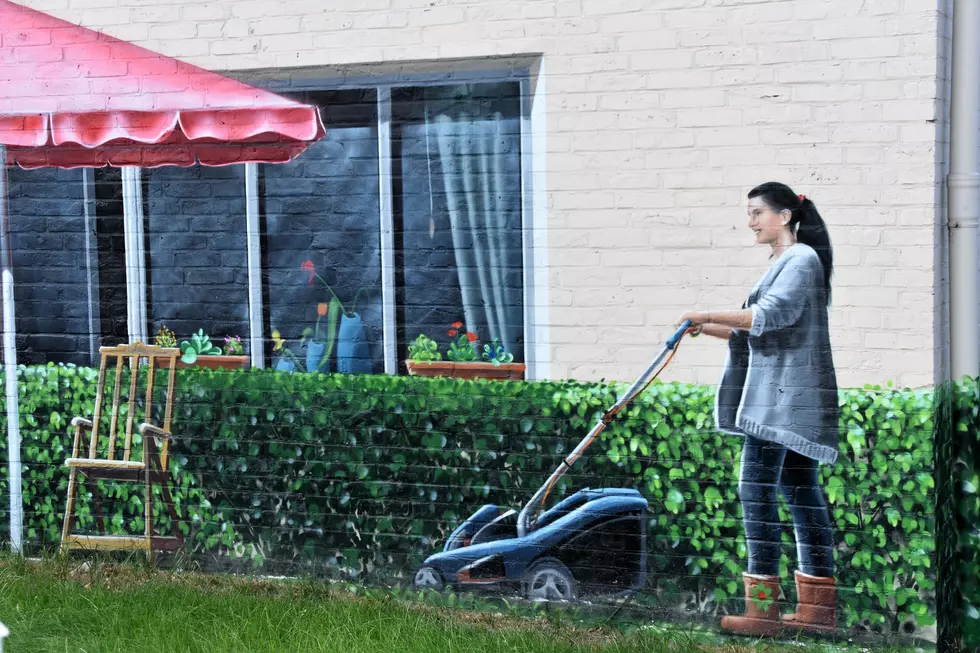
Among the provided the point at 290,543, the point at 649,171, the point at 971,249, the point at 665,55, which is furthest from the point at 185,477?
the point at 971,249

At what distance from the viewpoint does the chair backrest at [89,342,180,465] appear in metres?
4.58

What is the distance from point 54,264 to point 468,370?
205 cm

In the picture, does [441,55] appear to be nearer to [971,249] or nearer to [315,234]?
[315,234]

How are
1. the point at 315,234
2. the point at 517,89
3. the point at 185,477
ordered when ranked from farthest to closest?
the point at 185,477, the point at 315,234, the point at 517,89

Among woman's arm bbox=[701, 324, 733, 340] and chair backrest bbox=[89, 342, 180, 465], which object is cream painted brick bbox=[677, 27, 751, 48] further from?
chair backrest bbox=[89, 342, 180, 465]

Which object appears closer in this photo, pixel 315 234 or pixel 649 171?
pixel 649 171

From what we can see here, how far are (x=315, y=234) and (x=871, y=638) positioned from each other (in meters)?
2.72

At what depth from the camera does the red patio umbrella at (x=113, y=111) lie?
13.7 feet

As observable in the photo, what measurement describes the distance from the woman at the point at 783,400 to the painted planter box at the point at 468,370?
2.32 ft

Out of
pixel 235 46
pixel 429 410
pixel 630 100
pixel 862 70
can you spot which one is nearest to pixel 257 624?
pixel 429 410

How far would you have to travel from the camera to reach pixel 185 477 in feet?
15.0

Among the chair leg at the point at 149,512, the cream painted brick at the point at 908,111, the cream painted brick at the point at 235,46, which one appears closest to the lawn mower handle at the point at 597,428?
the cream painted brick at the point at 908,111

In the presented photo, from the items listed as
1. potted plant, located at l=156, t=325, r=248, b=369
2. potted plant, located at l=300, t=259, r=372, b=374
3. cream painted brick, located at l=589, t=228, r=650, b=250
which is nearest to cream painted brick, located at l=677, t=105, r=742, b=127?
cream painted brick, located at l=589, t=228, r=650, b=250

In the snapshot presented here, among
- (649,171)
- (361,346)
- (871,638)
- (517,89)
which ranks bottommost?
(871,638)
